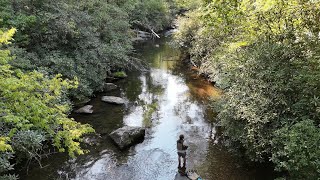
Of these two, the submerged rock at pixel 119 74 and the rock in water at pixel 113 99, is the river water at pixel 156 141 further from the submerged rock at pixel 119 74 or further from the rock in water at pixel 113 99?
the submerged rock at pixel 119 74

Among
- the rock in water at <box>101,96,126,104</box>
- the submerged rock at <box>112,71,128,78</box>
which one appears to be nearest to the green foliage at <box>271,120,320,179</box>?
the rock in water at <box>101,96,126,104</box>

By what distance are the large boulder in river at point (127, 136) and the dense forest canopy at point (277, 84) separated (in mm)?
4082

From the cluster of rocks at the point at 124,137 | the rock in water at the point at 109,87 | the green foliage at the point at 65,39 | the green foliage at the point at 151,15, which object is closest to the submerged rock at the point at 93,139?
the cluster of rocks at the point at 124,137

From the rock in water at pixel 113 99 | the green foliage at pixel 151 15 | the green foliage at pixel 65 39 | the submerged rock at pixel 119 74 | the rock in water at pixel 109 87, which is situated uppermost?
the green foliage at pixel 151 15

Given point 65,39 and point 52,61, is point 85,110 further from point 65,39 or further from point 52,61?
point 65,39

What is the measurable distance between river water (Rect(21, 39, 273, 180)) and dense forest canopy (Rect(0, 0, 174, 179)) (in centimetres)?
102

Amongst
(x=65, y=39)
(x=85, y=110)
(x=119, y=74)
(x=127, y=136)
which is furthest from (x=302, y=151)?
(x=119, y=74)

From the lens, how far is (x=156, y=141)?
1330 centimetres

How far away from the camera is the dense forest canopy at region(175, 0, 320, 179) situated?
7531 mm

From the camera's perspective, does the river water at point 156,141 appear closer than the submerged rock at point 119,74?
Yes

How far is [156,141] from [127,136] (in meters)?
1.46

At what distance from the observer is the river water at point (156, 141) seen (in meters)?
10.7

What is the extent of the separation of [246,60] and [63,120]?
683 cm

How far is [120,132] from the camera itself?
1287cm
